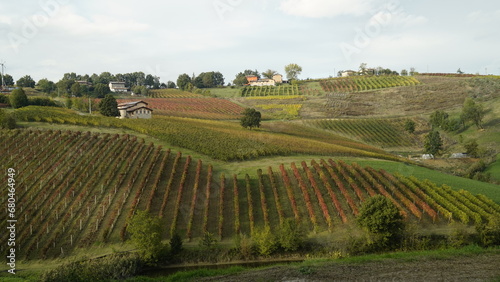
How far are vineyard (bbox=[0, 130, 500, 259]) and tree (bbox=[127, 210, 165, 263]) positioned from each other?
3439mm

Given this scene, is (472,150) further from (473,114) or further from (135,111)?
(135,111)

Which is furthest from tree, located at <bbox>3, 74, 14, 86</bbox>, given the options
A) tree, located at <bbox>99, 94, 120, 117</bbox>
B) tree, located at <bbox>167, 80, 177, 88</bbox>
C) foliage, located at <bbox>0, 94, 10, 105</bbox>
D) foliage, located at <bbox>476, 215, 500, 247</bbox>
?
foliage, located at <bbox>476, 215, 500, 247</bbox>

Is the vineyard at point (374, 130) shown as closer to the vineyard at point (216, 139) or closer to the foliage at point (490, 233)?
the vineyard at point (216, 139)

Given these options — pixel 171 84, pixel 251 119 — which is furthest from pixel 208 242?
pixel 171 84

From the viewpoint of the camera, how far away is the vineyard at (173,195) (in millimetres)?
31969

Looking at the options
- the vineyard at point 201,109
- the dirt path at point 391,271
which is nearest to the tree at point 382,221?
the dirt path at point 391,271

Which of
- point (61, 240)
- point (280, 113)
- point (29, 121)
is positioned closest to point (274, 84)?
point (280, 113)

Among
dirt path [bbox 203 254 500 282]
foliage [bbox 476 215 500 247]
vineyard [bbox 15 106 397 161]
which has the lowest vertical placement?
dirt path [bbox 203 254 500 282]

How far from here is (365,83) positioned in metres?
150

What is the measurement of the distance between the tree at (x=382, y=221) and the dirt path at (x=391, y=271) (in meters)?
3.59

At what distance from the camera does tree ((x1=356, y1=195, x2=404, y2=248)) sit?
2947 cm

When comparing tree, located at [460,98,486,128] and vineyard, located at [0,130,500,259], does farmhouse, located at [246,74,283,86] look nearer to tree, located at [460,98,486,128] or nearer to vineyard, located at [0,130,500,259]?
tree, located at [460,98,486,128]

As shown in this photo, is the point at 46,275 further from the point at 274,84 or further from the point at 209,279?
the point at 274,84

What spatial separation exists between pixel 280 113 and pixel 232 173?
63.2 meters
